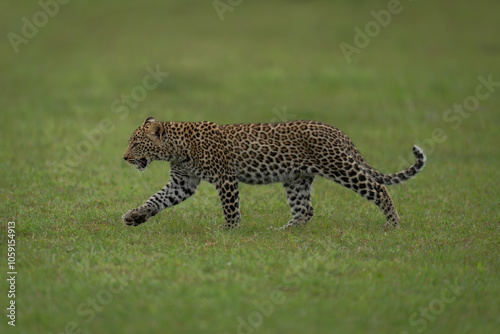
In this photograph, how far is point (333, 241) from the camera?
9.60 m

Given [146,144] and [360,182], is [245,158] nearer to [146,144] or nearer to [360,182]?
[146,144]

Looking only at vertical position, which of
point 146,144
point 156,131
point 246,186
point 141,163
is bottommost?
→ point 246,186

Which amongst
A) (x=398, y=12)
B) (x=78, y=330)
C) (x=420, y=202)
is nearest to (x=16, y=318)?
(x=78, y=330)

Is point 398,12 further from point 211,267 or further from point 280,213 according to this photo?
point 211,267

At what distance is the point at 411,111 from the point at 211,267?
42.7ft

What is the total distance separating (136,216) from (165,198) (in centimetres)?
56

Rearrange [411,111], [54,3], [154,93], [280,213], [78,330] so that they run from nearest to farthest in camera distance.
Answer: [78,330] → [280,213] → [411,111] → [154,93] → [54,3]

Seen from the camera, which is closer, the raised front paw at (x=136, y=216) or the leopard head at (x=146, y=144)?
the raised front paw at (x=136, y=216)

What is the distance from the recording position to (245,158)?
10.4 metres

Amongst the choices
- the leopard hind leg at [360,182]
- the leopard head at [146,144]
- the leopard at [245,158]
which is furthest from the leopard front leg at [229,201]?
the leopard hind leg at [360,182]

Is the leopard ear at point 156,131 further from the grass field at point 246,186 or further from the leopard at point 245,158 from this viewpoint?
the grass field at point 246,186

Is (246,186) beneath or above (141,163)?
beneath

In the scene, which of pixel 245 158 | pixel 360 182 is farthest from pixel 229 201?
pixel 360 182

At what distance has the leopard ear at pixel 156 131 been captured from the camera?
1030 centimetres
